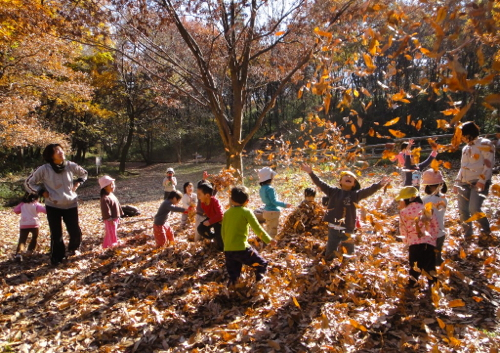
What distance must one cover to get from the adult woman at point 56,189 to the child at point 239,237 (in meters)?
2.82

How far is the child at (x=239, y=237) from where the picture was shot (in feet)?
13.1

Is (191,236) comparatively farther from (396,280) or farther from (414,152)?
(414,152)

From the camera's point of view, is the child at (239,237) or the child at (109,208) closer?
the child at (239,237)

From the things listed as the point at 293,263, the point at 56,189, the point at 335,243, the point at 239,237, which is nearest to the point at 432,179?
the point at 335,243

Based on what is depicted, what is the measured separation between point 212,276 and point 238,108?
5.27m

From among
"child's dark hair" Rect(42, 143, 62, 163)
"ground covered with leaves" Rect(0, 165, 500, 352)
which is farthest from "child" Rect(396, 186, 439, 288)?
"child's dark hair" Rect(42, 143, 62, 163)

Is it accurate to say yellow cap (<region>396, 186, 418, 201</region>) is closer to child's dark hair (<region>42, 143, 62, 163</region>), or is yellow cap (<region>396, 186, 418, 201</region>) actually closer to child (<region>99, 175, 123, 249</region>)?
child (<region>99, 175, 123, 249</region>)

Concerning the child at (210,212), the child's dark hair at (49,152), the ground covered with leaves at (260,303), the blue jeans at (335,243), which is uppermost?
the child's dark hair at (49,152)

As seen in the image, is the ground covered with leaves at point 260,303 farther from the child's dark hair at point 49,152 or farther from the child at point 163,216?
the child's dark hair at point 49,152

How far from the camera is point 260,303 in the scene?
3.85 metres

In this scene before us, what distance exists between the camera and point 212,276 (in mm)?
4727

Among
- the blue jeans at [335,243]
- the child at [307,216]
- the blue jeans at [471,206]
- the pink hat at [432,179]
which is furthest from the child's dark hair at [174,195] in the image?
the blue jeans at [471,206]

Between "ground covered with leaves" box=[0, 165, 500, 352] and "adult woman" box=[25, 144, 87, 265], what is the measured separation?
1.75 ft

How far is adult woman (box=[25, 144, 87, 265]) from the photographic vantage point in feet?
16.7
